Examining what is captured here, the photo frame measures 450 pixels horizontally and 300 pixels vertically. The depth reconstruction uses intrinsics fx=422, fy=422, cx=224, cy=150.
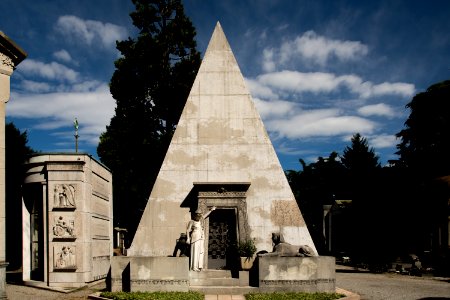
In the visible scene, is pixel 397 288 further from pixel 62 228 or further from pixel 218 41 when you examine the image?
pixel 62 228

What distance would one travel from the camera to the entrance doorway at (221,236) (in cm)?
1427

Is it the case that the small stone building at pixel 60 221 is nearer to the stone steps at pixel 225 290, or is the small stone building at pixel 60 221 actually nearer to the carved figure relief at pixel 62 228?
the carved figure relief at pixel 62 228

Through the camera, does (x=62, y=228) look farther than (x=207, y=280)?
Yes

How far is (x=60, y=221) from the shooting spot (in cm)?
1410

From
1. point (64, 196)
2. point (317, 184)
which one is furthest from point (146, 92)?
point (317, 184)

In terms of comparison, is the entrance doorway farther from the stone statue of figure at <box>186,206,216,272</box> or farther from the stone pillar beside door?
the stone pillar beside door

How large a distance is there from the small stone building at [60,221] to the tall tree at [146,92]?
31.9 feet

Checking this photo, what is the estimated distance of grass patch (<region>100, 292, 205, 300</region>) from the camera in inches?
428

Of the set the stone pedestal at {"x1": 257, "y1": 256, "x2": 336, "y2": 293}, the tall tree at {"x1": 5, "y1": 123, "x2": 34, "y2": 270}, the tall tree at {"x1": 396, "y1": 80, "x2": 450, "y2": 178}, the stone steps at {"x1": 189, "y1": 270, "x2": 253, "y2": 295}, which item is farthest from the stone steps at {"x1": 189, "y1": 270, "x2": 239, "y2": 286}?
the tall tree at {"x1": 396, "y1": 80, "x2": 450, "y2": 178}

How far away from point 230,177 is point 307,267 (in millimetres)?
4096

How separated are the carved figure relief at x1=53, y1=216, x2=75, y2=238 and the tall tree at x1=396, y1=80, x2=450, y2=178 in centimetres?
2581

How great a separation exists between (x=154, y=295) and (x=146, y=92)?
1710 centimetres

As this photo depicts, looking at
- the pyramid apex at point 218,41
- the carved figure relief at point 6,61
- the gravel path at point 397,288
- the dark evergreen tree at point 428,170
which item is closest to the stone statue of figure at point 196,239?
the gravel path at point 397,288

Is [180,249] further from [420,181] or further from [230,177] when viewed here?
[420,181]
